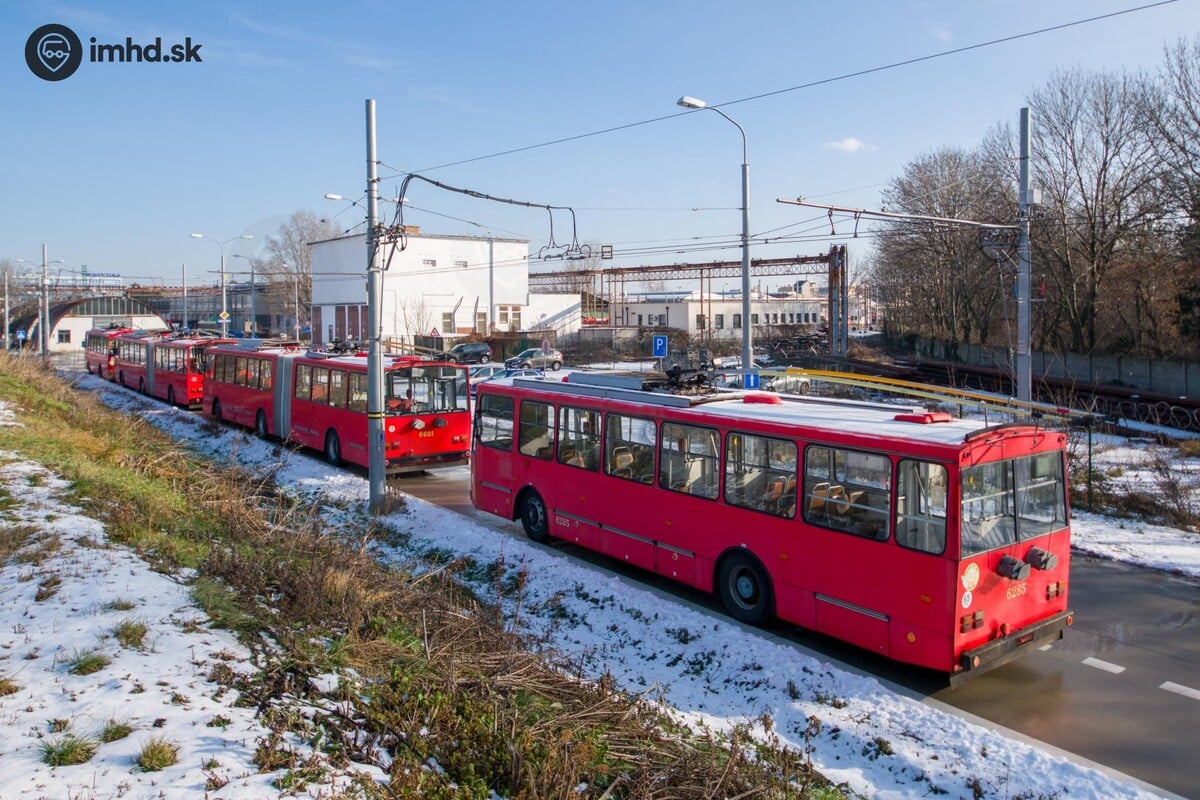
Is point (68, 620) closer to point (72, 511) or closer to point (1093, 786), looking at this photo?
point (72, 511)

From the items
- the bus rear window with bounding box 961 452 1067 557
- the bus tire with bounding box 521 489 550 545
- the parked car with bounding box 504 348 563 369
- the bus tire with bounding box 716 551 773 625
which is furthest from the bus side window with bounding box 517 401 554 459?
the parked car with bounding box 504 348 563 369

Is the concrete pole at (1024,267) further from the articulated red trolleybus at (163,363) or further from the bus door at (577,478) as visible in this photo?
the articulated red trolleybus at (163,363)

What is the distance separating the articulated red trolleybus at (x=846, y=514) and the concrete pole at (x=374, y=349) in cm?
465

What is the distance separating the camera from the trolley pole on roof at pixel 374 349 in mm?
15164

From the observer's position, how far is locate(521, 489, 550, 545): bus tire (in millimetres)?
13260

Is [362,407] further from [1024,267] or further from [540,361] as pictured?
[540,361]

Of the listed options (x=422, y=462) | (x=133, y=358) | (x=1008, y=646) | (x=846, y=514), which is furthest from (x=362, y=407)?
(x=133, y=358)

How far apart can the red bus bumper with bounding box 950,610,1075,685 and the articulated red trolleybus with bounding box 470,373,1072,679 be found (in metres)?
0.02

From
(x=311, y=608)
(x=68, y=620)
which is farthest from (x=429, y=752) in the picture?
(x=68, y=620)

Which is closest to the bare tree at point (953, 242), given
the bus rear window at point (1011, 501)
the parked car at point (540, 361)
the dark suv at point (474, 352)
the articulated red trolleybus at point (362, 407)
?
the parked car at point (540, 361)

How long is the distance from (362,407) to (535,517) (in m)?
7.05

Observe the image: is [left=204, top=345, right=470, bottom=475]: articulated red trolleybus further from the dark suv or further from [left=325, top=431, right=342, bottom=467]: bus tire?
the dark suv

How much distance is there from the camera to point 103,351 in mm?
43562

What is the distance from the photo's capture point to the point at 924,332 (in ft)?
193
